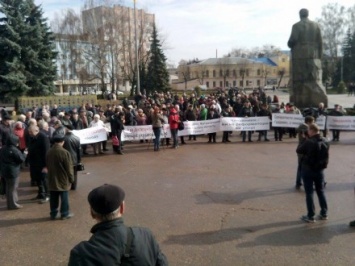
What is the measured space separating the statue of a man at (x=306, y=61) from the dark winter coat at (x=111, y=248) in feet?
64.5

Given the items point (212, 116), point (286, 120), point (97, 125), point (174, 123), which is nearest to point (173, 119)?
point (174, 123)

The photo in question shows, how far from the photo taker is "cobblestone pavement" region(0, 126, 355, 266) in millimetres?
5891

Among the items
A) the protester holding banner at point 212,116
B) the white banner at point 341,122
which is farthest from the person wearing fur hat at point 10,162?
the white banner at point 341,122

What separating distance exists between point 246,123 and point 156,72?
106 feet

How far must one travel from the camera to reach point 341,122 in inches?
657

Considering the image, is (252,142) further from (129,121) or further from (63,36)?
(63,36)

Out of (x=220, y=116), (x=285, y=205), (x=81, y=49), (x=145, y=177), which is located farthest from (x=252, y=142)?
(x=81, y=49)

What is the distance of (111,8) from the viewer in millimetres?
46469

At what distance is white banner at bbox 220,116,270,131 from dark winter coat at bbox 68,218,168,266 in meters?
14.6

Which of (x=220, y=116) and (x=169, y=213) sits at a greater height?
(x=220, y=116)

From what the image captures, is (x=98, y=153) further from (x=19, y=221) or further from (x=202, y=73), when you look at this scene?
(x=202, y=73)

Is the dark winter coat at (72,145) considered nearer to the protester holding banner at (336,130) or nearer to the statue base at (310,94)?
the protester holding banner at (336,130)

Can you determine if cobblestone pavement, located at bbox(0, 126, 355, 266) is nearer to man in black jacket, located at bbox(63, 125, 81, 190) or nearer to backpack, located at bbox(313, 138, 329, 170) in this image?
man in black jacket, located at bbox(63, 125, 81, 190)

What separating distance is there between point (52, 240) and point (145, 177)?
456 centimetres
